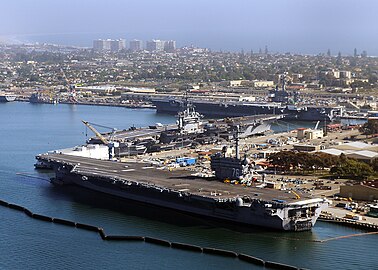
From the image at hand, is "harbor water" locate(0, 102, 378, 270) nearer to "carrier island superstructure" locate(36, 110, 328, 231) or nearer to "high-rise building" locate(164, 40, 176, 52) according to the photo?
"carrier island superstructure" locate(36, 110, 328, 231)

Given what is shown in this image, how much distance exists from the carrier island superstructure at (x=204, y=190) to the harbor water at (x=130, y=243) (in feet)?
0.90

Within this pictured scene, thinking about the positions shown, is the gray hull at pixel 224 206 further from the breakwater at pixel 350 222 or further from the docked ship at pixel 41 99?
the docked ship at pixel 41 99

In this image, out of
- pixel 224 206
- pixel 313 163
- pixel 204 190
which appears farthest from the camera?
pixel 313 163

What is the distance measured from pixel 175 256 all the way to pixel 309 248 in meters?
2.96

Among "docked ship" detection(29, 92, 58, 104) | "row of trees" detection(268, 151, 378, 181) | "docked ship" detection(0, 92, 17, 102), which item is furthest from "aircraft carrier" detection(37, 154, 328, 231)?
"docked ship" detection(0, 92, 17, 102)

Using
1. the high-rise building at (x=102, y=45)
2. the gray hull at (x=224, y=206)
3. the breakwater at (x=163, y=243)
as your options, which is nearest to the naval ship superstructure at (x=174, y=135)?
the gray hull at (x=224, y=206)

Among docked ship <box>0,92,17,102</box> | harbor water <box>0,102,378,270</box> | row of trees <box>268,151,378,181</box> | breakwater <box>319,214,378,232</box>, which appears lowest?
docked ship <box>0,92,17,102</box>

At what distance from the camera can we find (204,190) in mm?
21125

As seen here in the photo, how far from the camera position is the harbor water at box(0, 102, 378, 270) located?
1695 cm

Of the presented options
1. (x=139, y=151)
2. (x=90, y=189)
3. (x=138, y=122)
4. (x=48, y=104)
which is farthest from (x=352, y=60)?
(x=90, y=189)

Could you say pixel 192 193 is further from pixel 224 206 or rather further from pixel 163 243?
pixel 163 243

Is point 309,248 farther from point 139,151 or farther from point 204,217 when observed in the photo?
point 139,151

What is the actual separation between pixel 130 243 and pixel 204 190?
3335mm

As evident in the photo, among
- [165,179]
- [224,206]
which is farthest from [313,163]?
[224,206]
